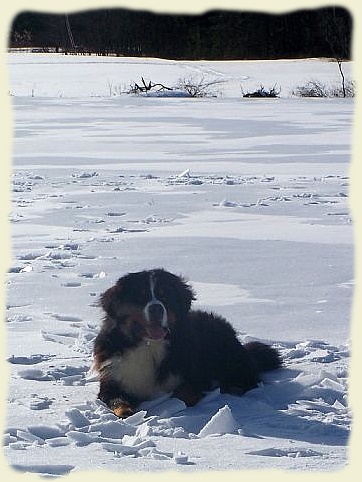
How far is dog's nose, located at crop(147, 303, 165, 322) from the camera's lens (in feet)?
15.6

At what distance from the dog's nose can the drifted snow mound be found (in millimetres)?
592

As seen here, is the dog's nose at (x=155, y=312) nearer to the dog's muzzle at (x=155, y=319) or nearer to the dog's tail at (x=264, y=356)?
the dog's muzzle at (x=155, y=319)

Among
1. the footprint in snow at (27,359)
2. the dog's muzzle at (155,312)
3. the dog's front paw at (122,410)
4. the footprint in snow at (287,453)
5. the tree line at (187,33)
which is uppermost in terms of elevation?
the tree line at (187,33)

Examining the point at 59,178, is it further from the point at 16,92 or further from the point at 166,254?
the point at 16,92

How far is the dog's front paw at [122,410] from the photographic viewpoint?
185 inches

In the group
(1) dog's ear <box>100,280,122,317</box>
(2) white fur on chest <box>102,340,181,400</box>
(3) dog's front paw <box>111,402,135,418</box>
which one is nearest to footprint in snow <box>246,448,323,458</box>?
(3) dog's front paw <box>111,402,135,418</box>

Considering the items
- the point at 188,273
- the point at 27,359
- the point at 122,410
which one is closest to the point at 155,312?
the point at 122,410

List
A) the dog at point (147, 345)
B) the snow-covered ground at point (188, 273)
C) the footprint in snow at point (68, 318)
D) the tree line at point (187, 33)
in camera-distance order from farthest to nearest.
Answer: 1. the footprint in snow at point (68, 318)
2. the dog at point (147, 345)
3. the snow-covered ground at point (188, 273)
4. the tree line at point (187, 33)

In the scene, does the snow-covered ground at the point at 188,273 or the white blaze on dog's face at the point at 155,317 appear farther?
the white blaze on dog's face at the point at 155,317

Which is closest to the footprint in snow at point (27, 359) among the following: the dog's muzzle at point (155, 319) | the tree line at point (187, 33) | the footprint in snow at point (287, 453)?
the dog's muzzle at point (155, 319)

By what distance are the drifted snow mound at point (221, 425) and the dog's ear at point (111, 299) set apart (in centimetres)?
81

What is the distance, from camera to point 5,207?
2.31m

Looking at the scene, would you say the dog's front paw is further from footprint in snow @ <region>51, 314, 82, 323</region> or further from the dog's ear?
footprint in snow @ <region>51, 314, 82, 323</region>

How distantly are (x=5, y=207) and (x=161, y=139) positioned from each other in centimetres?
1805
